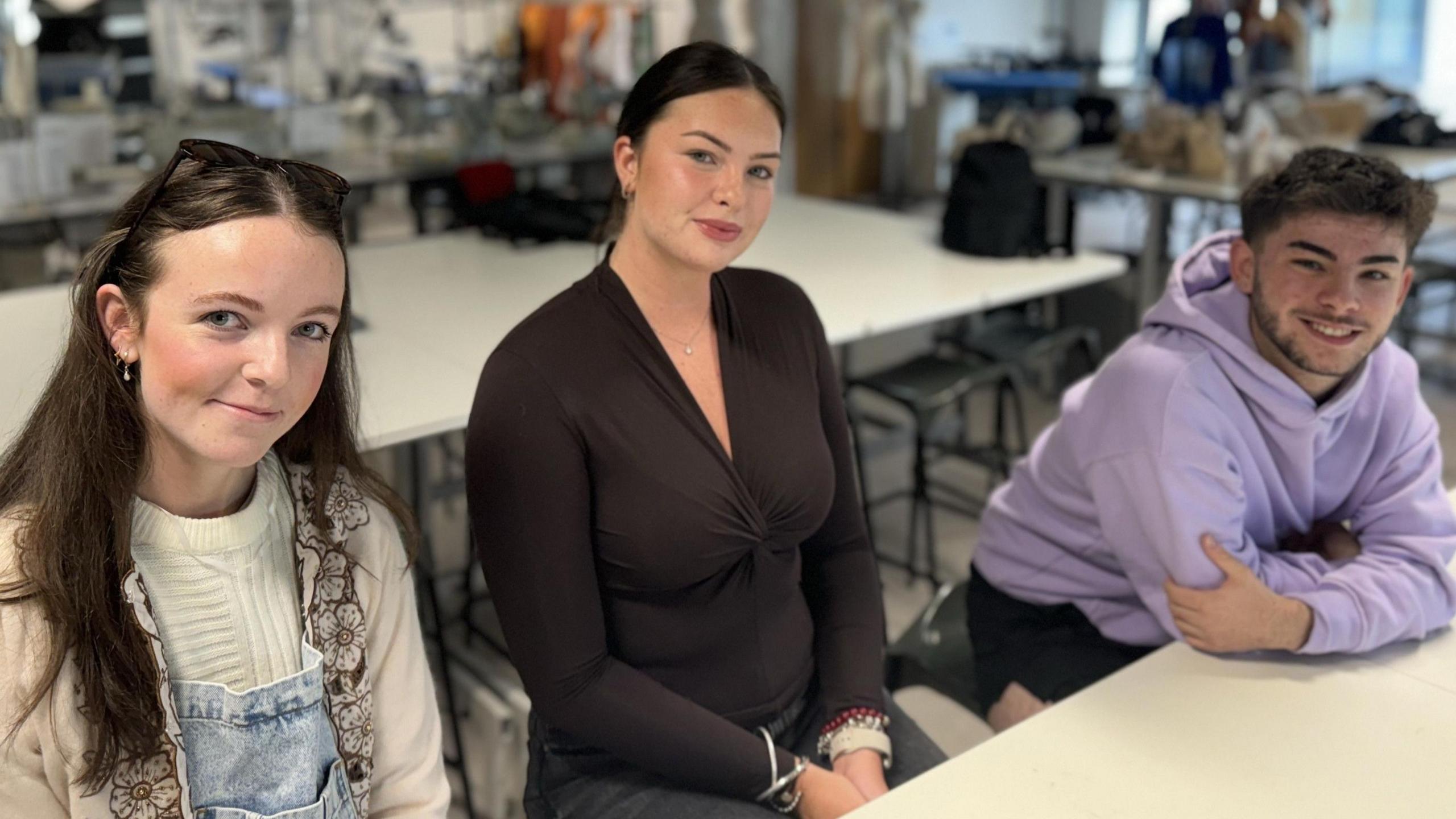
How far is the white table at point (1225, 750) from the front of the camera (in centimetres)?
122

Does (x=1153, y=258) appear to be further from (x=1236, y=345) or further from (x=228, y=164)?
(x=228, y=164)

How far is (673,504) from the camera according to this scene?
4.72 ft

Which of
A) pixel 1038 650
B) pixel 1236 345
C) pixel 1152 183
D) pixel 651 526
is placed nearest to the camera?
pixel 651 526

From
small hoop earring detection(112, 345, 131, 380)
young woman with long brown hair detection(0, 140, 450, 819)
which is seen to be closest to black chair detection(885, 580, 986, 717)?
young woman with long brown hair detection(0, 140, 450, 819)

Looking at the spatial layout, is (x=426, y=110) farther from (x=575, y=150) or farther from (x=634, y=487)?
(x=634, y=487)

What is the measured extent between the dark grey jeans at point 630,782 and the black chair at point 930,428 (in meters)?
1.20

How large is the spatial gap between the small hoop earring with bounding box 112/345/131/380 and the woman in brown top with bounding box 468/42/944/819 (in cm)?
42

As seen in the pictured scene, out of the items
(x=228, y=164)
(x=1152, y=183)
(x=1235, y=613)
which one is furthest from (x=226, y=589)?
(x=1152, y=183)

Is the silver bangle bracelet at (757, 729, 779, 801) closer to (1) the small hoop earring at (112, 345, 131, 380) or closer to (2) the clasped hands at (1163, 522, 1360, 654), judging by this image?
(2) the clasped hands at (1163, 522, 1360, 654)

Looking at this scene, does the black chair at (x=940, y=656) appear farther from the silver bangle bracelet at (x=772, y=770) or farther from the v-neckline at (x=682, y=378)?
the v-neckline at (x=682, y=378)

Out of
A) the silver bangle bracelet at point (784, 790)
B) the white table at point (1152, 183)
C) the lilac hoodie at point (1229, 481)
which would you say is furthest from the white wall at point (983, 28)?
the silver bangle bracelet at point (784, 790)

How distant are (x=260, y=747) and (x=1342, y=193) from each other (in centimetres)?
142

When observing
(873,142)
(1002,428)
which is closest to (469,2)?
(873,142)

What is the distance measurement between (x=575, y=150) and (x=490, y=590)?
4.11 metres
